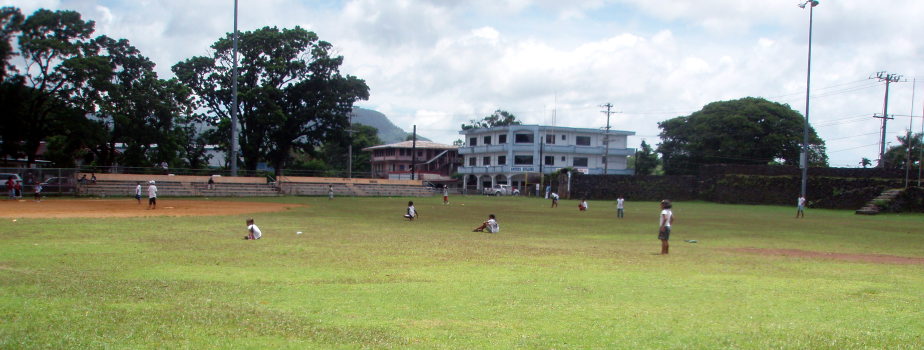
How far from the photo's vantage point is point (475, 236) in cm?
2081

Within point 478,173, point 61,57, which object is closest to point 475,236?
point 61,57

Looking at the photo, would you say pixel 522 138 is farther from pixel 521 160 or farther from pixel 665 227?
pixel 665 227

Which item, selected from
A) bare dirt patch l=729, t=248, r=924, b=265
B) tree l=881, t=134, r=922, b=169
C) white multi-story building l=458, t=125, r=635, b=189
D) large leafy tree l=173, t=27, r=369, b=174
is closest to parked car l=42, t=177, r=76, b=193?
large leafy tree l=173, t=27, r=369, b=174

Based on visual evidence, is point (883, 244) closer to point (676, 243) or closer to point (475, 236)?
point (676, 243)

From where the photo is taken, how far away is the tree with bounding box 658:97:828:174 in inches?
2753

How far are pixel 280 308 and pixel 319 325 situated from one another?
3.77 ft

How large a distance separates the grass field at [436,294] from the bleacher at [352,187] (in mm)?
41536

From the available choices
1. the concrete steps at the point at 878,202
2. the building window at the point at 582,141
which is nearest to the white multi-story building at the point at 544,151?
the building window at the point at 582,141

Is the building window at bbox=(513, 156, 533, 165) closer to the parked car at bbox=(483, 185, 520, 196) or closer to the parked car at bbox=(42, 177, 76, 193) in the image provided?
the parked car at bbox=(483, 185, 520, 196)

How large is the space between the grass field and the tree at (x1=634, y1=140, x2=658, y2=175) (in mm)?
75018

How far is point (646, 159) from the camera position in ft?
304

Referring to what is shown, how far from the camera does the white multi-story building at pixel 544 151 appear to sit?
88750 millimetres

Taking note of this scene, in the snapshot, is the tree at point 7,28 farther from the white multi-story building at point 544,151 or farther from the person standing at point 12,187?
the white multi-story building at point 544,151

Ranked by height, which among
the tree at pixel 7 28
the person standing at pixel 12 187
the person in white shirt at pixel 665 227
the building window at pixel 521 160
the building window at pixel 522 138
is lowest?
the person standing at pixel 12 187
